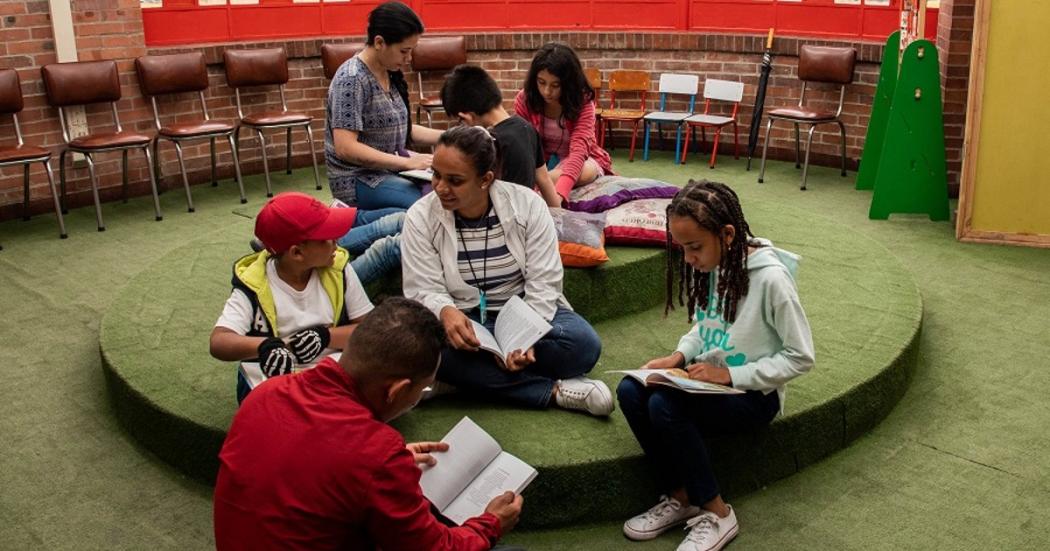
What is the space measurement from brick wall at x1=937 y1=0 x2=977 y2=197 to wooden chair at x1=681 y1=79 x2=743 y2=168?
5.52 ft

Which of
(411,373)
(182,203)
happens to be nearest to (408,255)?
(411,373)

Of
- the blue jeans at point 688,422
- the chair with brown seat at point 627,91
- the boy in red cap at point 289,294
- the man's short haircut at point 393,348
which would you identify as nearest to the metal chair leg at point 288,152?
the chair with brown seat at point 627,91

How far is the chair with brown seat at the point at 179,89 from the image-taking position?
24.1ft

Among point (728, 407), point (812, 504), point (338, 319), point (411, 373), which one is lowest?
point (812, 504)

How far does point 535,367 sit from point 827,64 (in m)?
5.00

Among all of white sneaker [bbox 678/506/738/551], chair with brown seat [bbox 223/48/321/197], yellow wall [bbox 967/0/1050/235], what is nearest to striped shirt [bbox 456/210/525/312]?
white sneaker [bbox 678/506/738/551]

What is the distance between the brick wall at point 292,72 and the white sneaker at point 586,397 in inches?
178

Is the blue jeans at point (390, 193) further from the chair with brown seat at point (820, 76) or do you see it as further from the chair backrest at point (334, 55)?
the chair with brown seat at point (820, 76)

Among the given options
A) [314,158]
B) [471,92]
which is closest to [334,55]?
[314,158]

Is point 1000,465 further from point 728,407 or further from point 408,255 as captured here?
point 408,255

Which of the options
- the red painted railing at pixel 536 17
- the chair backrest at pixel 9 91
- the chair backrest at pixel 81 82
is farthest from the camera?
the red painted railing at pixel 536 17

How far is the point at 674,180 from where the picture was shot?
793cm

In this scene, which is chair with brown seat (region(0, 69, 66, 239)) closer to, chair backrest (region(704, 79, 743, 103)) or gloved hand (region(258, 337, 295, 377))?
gloved hand (region(258, 337, 295, 377))

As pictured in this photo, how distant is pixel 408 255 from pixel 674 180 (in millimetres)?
4385
